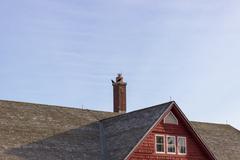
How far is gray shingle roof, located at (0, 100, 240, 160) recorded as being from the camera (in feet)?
119

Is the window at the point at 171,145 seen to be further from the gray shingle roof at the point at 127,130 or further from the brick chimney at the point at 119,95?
the brick chimney at the point at 119,95

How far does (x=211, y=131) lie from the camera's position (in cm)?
4950

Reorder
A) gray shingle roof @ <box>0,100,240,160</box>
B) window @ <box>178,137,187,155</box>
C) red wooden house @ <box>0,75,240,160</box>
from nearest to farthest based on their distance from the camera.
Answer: gray shingle roof @ <box>0,100,240,160</box> < red wooden house @ <box>0,75,240,160</box> < window @ <box>178,137,187,155</box>

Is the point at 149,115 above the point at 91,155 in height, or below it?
above

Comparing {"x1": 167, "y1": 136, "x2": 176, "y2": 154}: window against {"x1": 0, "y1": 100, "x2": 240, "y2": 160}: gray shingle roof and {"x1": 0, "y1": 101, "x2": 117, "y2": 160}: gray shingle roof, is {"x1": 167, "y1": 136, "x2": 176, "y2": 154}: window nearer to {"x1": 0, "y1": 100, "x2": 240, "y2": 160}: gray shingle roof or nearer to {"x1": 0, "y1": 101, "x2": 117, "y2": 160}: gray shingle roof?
{"x1": 0, "y1": 100, "x2": 240, "y2": 160}: gray shingle roof

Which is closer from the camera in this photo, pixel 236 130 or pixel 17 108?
pixel 17 108

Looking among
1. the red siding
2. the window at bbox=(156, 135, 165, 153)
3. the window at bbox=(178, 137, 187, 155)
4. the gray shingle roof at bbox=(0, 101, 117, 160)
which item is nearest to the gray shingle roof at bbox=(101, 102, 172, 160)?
the red siding

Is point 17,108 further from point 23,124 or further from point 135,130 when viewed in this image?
point 135,130

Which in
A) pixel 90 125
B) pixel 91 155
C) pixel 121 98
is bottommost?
pixel 91 155

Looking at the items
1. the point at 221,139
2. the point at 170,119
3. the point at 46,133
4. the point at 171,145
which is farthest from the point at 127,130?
the point at 221,139

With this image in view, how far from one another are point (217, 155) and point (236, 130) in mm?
8776

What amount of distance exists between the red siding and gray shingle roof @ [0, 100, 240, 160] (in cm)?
58

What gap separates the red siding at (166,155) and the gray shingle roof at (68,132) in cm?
58

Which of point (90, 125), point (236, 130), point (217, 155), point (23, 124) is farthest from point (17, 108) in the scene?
point (236, 130)
